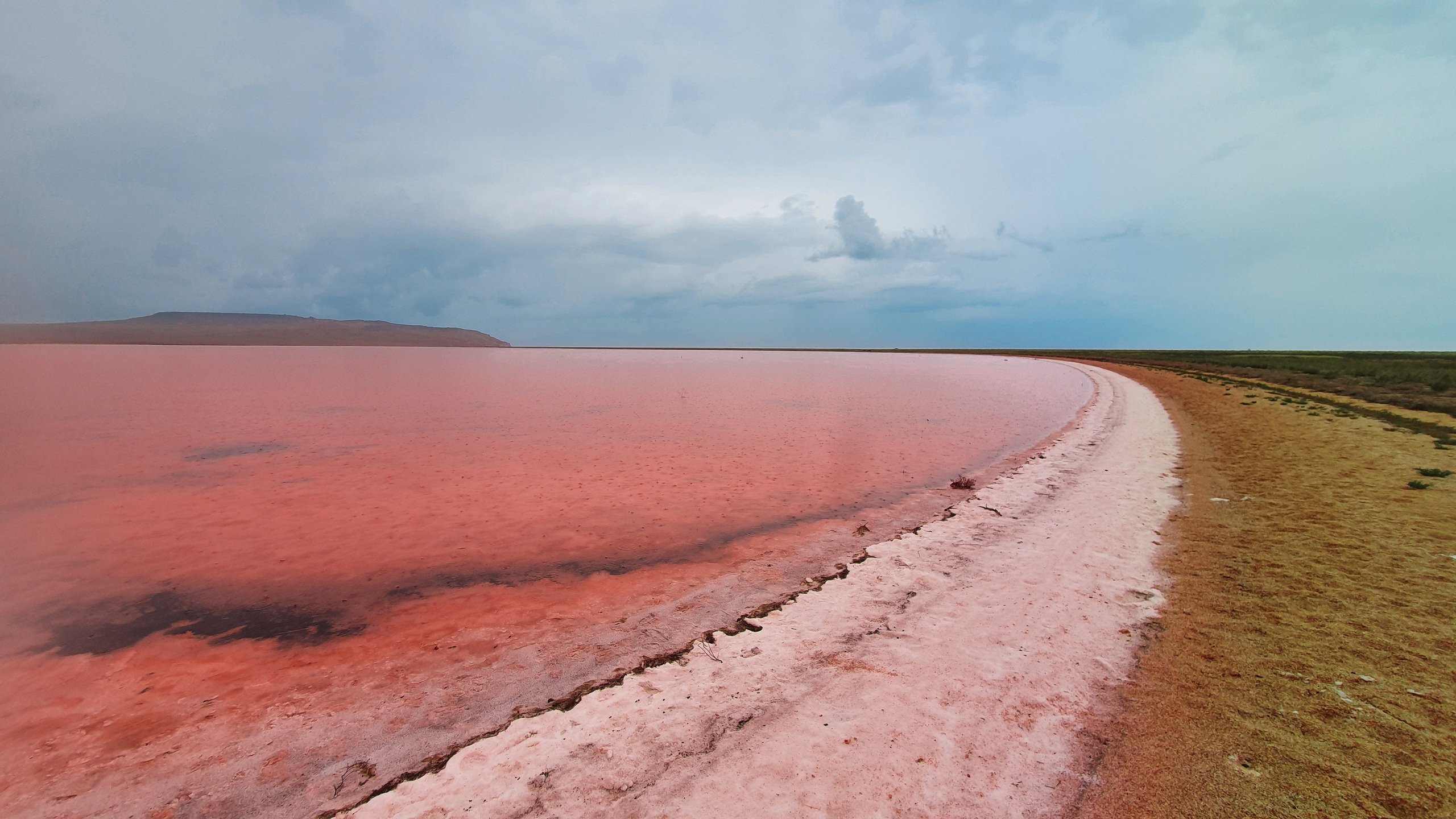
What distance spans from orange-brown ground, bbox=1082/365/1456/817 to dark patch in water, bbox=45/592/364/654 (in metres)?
7.73

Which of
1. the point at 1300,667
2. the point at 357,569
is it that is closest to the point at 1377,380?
the point at 1300,667

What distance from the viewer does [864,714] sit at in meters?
4.56

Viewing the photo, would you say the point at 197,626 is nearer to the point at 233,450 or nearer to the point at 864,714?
the point at 864,714

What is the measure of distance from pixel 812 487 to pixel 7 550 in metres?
13.7

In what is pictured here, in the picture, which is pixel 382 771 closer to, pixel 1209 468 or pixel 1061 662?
pixel 1061 662

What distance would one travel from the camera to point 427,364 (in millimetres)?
74812

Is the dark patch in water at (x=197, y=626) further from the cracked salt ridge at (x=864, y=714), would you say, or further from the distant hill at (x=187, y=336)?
the distant hill at (x=187, y=336)

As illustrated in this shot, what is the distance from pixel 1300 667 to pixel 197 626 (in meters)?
11.3

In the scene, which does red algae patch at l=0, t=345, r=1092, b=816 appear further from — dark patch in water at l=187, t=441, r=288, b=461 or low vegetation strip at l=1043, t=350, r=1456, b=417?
low vegetation strip at l=1043, t=350, r=1456, b=417

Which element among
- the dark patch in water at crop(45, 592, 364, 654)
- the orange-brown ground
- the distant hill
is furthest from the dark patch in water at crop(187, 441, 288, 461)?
the distant hill

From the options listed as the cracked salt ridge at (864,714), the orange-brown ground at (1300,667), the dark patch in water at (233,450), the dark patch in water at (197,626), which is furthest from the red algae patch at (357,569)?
the orange-brown ground at (1300,667)

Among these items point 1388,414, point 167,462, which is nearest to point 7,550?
point 167,462

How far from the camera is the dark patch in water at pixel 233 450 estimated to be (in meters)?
15.5

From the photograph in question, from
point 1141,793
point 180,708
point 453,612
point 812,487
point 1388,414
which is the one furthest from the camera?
point 1388,414
